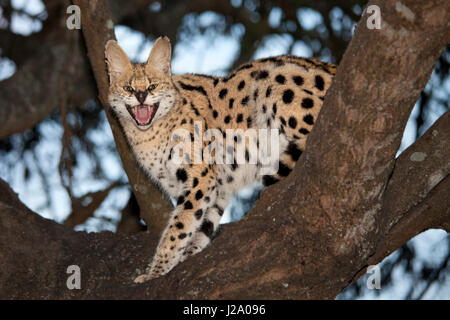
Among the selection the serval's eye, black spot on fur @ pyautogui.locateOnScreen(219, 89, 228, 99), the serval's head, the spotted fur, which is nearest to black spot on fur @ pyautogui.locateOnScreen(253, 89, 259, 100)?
the spotted fur

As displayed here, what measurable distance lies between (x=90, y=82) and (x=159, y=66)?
2511 millimetres

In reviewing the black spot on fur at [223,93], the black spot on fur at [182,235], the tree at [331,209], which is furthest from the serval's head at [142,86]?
the black spot on fur at [182,235]

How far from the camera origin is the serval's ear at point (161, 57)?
512 centimetres

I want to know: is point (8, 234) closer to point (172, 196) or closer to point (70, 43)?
point (172, 196)

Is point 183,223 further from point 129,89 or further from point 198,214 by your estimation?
point 129,89

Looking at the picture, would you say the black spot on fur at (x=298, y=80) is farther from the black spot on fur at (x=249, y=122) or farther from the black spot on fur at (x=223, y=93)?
the black spot on fur at (x=223, y=93)

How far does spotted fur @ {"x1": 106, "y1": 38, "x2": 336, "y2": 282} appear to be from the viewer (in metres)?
4.73

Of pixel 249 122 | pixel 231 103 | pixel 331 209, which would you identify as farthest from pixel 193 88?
pixel 331 209

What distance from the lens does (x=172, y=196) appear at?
17.3 feet

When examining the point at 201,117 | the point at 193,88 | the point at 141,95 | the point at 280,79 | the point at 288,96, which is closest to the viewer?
the point at 288,96

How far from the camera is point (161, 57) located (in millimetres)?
5207

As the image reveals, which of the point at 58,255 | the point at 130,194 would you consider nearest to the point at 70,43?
the point at 130,194

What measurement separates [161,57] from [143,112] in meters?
0.48

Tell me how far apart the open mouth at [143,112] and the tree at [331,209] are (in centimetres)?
45
